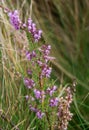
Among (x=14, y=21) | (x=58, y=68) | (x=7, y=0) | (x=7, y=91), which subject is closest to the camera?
(x=14, y=21)

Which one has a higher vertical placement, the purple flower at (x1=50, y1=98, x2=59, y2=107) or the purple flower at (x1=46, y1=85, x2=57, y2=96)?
the purple flower at (x1=46, y1=85, x2=57, y2=96)

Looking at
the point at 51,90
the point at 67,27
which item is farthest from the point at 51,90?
the point at 67,27

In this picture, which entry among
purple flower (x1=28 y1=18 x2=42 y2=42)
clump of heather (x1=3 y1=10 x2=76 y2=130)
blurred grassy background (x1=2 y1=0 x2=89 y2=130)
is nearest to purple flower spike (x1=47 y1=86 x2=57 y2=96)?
clump of heather (x1=3 y1=10 x2=76 y2=130)

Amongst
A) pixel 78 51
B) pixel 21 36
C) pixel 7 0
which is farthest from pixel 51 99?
pixel 78 51

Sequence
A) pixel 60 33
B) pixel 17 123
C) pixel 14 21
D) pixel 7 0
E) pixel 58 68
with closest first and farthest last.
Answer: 1. pixel 14 21
2. pixel 17 123
3. pixel 7 0
4. pixel 58 68
5. pixel 60 33

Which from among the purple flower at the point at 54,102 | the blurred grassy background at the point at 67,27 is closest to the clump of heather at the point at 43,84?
the purple flower at the point at 54,102

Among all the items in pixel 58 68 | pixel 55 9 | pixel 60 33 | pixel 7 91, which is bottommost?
pixel 7 91

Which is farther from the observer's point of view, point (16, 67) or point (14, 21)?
point (16, 67)

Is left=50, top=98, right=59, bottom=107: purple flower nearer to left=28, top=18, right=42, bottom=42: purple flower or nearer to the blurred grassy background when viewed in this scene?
left=28, top=18, right=42, bottom=42: purple flower

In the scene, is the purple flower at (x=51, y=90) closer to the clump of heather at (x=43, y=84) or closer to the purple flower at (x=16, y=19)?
the clump of heather at (x=43, y=84)

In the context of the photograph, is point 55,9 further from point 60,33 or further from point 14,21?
point 14,21

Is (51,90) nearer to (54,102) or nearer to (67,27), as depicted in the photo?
(54,102)
